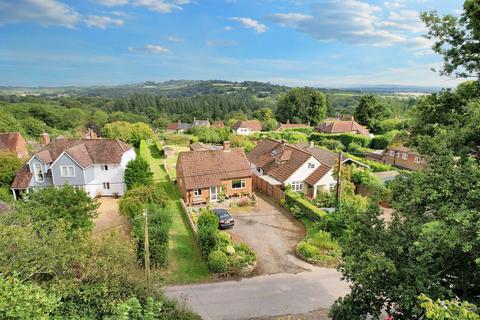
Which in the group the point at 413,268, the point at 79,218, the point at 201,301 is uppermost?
the point at 413,268

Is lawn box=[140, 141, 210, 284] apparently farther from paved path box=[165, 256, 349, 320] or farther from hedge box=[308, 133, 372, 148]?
hedge box=[308, 133, 372, 148]

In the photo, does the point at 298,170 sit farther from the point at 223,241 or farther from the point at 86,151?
the point at 86,151

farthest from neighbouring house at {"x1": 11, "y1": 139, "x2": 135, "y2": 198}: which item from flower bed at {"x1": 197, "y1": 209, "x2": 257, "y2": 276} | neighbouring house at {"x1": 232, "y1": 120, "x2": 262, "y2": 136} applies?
→ neighbouring house at {"x1": 232, "y1": 120, "x2": 262, "y2": 136}

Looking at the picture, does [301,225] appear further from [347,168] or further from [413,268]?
[413,268]

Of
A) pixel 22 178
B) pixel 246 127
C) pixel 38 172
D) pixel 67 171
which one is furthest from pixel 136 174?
pixel 246 127

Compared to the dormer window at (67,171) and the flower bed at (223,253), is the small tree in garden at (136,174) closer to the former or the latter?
the dormer window at (67,171)

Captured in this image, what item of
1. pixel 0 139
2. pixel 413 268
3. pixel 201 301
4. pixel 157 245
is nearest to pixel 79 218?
pixel 157 245
